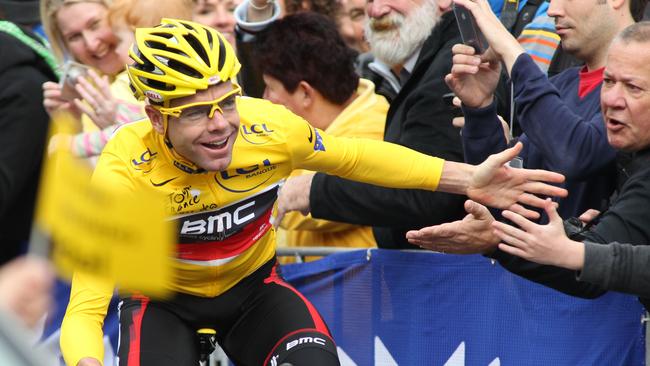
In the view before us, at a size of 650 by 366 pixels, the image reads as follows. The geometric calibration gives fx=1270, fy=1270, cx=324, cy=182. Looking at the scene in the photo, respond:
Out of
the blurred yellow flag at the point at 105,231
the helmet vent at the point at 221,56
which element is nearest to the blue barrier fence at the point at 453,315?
the helmet vent at the point at 221,56

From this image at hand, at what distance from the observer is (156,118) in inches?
227

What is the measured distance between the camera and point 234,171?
5.82 meters

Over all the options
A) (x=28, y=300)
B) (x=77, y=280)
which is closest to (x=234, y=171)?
(x=77, y=280)

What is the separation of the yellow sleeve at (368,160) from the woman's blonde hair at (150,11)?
2042 mm

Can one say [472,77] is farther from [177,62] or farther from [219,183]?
[177,62]

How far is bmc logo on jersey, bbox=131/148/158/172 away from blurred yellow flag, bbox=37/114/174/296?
133 cm

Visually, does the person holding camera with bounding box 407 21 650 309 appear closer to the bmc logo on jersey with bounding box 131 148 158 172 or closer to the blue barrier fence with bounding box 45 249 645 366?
the blue barrier fence with bounding box 45 249 645 366

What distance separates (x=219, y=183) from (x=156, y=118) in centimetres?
41

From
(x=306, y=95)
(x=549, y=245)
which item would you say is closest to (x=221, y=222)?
(x=549, y=245)

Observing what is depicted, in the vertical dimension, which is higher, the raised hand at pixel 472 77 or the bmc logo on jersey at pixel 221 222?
the raised hand at pixel 472 77

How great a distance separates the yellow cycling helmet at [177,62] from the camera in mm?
5557

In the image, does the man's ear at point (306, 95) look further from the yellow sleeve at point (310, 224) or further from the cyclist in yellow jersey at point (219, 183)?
the cyclist in yellow jersey at point (219, 183)

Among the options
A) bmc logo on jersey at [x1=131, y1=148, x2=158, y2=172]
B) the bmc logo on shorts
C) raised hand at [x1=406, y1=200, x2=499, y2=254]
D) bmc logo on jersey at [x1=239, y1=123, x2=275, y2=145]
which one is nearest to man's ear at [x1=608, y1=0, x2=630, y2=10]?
raised hand at [x1=406, y1=200, x2=499, y2=254]

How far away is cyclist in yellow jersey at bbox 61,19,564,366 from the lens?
557 cm
